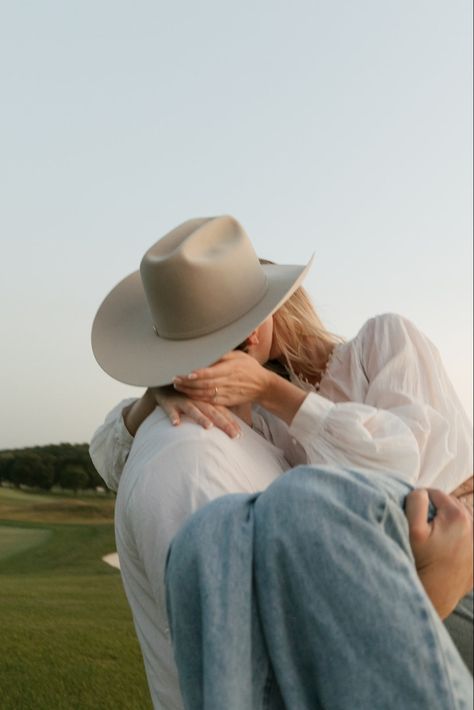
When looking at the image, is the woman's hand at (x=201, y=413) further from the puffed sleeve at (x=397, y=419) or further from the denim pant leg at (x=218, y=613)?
the denim pant leg at (x=218, y=613)

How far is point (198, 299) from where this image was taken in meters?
1.91

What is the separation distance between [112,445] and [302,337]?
21.4 inches

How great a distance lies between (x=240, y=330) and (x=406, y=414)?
0.41 m

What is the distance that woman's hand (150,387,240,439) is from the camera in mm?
1674

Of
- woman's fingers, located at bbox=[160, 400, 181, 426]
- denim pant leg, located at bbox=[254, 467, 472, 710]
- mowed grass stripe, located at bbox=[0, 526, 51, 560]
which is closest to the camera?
denim pant leg, located at bbox=[254, 467, 472, 710]

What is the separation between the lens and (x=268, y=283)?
2029 millimetres

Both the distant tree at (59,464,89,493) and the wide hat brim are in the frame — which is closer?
the wide hat brim

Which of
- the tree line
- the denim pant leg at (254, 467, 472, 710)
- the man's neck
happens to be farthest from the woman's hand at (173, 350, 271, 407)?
the tree line

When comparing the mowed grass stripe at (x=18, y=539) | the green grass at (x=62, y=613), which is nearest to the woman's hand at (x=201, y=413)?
the green grass at (x=62, y=613)

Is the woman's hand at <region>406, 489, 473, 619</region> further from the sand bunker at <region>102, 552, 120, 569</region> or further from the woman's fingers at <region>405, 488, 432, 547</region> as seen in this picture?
the sand bunker at <region>102, 552, 120, 569</region>

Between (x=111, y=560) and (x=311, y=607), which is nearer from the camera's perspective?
(x=311, y=607)

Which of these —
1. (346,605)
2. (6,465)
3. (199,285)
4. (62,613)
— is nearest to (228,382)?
(199,285)

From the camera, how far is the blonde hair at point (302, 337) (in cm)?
222

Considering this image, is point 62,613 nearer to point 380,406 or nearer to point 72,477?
point 72,477
